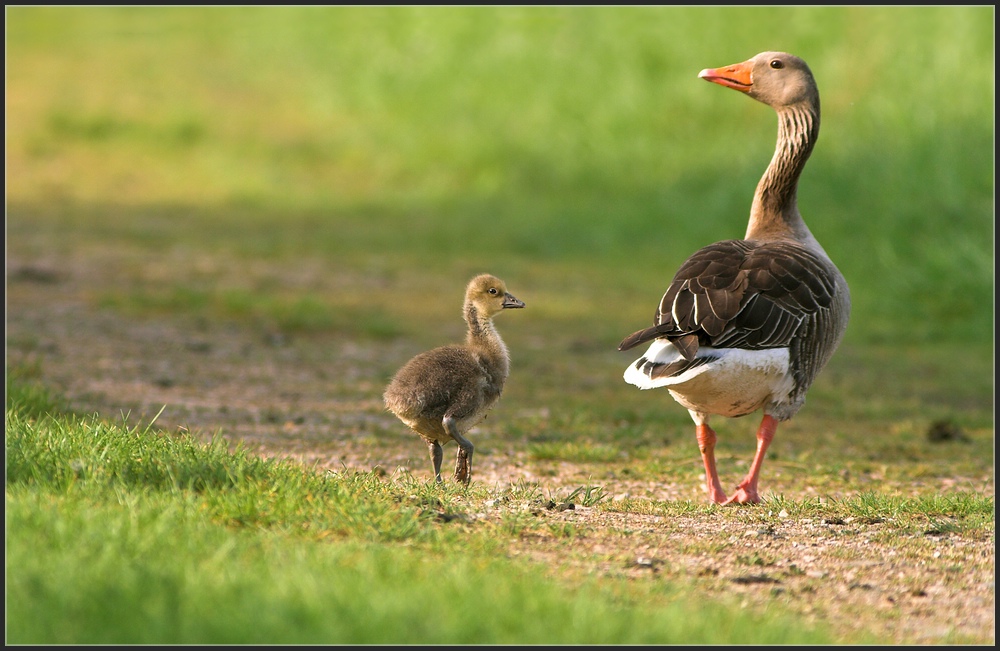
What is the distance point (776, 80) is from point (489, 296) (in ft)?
7.95

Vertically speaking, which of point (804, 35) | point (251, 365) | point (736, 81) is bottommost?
point (251, 365)

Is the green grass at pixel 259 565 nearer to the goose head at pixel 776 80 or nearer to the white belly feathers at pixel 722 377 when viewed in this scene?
the white belly feathers at pixel 722 377

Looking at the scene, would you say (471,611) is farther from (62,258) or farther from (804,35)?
(804,35)

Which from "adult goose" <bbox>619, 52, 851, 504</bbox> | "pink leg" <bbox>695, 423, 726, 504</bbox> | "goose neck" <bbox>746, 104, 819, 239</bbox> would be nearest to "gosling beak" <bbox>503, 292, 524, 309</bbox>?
"adult goose" <bbox>619, 52, 851, 504</bbox>

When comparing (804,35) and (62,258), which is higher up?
(804,35)

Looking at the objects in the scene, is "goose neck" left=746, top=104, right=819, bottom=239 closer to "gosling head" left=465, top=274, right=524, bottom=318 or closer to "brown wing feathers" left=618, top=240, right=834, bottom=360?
"brown wing feathers" left=618, top=240, right=834, bottom=360

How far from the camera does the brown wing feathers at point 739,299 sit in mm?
6004

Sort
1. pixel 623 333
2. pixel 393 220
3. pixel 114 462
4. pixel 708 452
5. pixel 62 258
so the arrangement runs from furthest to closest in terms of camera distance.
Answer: pixel 393 220 → pixel 62 258 → pixel 623 333 → pixel 708 452 → pixel 114 462

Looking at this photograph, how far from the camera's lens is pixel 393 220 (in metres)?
17.8

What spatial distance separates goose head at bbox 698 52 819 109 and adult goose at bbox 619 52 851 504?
1.09 metres

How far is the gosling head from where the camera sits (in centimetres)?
705

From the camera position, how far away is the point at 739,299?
20.2 feet

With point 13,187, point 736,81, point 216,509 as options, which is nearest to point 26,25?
point 13,187

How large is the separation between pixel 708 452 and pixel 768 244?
1285 mm
